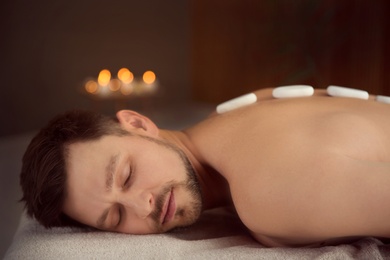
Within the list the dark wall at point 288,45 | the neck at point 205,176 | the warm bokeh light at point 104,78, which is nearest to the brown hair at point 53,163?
the neck at point 205,176

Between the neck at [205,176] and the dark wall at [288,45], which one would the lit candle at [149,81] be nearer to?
the dark wall at [288,45]

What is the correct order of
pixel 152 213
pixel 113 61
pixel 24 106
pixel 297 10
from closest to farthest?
pixel 152 213, pixel 297 10, pixel 24 106, pixel 113 61

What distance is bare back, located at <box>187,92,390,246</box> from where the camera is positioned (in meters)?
0.92

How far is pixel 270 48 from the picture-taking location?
9.71 feet

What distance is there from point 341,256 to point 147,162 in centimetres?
43

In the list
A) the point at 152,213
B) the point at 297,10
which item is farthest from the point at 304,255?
the point at 297,10

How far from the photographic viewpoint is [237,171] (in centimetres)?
105

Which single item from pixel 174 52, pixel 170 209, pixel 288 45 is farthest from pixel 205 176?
pixel 174 52

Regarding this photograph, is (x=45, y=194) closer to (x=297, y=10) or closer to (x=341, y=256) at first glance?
(x=341, y=256)

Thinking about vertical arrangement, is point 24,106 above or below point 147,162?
below

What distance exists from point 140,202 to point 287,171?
309 mm

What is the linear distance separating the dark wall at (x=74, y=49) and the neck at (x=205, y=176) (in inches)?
70.3

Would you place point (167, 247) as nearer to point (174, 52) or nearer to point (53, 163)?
point (53, 163)

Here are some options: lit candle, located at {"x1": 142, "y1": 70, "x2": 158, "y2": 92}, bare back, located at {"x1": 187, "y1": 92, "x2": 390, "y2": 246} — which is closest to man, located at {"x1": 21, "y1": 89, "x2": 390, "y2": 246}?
bare back, located at {"x1": 187, "y1": 92, "x2": 390, "y2": 246}
